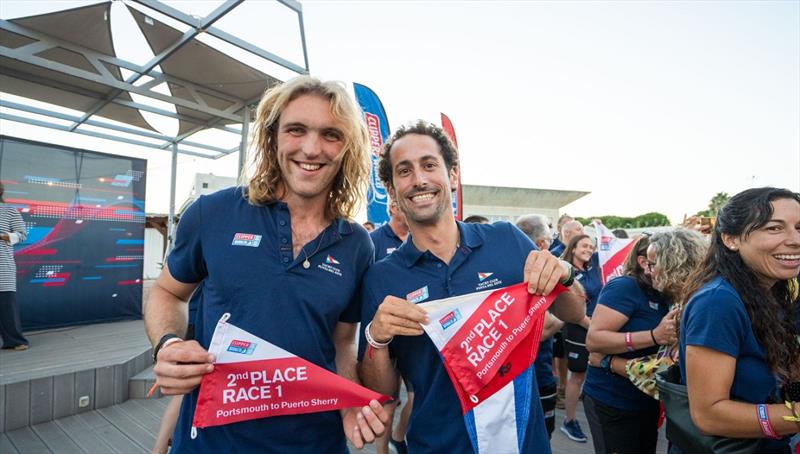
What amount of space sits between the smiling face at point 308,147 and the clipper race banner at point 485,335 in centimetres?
71

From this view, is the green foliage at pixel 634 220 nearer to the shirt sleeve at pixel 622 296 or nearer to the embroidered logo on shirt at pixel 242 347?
the shirt sleeve at pixel 622 296

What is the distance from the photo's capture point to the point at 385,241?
4.51 metres

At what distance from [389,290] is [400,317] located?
0.24 metres

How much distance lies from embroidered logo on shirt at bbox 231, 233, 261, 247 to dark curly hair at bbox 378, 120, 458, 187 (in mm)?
848

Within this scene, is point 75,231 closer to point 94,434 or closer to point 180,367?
point 94,434

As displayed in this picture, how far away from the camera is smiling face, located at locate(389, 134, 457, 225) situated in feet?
6.31

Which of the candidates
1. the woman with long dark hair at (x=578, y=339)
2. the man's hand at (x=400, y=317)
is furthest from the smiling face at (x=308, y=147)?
the woman with long dark hair at (x=578, y=339)

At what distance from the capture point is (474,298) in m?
1.71

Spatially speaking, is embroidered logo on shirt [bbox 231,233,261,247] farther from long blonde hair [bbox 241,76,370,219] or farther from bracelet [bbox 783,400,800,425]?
bracelet [bbox 783,400,800,425]

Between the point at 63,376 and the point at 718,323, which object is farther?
the point at 63,376

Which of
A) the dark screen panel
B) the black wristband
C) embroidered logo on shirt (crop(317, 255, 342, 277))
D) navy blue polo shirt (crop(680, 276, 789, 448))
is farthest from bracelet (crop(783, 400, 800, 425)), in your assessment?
the dark screen panel

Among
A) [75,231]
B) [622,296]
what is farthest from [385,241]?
[75,231]

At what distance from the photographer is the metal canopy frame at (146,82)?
627cm

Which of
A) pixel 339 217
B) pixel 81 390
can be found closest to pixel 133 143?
pixel 81 390
